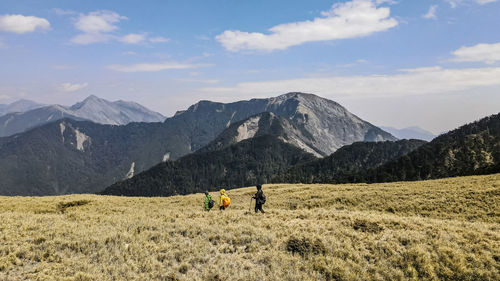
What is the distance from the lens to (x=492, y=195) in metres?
29.9

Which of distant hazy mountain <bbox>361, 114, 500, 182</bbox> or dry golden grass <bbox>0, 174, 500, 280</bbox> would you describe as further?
distant hazy mountain <bbox>361, 114, 500, 182</bbox>

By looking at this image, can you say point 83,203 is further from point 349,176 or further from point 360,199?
point 349,176

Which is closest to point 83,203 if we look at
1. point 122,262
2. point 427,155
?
point 122,262

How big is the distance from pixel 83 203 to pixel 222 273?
111ft

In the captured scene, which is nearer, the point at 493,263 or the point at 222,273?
the point at 222,273

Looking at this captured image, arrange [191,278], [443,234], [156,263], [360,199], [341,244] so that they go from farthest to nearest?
1. [360,199]
2. [443,234]
3. [341,244]
4. [156,263]
5. [191,278]

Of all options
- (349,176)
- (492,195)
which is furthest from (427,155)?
(492,195)

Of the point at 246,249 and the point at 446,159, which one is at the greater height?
the point at 446,159

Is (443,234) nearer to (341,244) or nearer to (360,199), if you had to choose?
(341,244)

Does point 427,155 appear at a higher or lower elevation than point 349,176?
higher

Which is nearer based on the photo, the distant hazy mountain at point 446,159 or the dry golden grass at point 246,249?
the dry golden grass at point 246,249

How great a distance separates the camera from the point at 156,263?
13.1m

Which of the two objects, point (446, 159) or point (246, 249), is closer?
point (246, 249)

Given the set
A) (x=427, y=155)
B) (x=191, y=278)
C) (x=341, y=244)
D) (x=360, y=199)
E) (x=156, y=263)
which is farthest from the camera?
(x=427, y=155)
